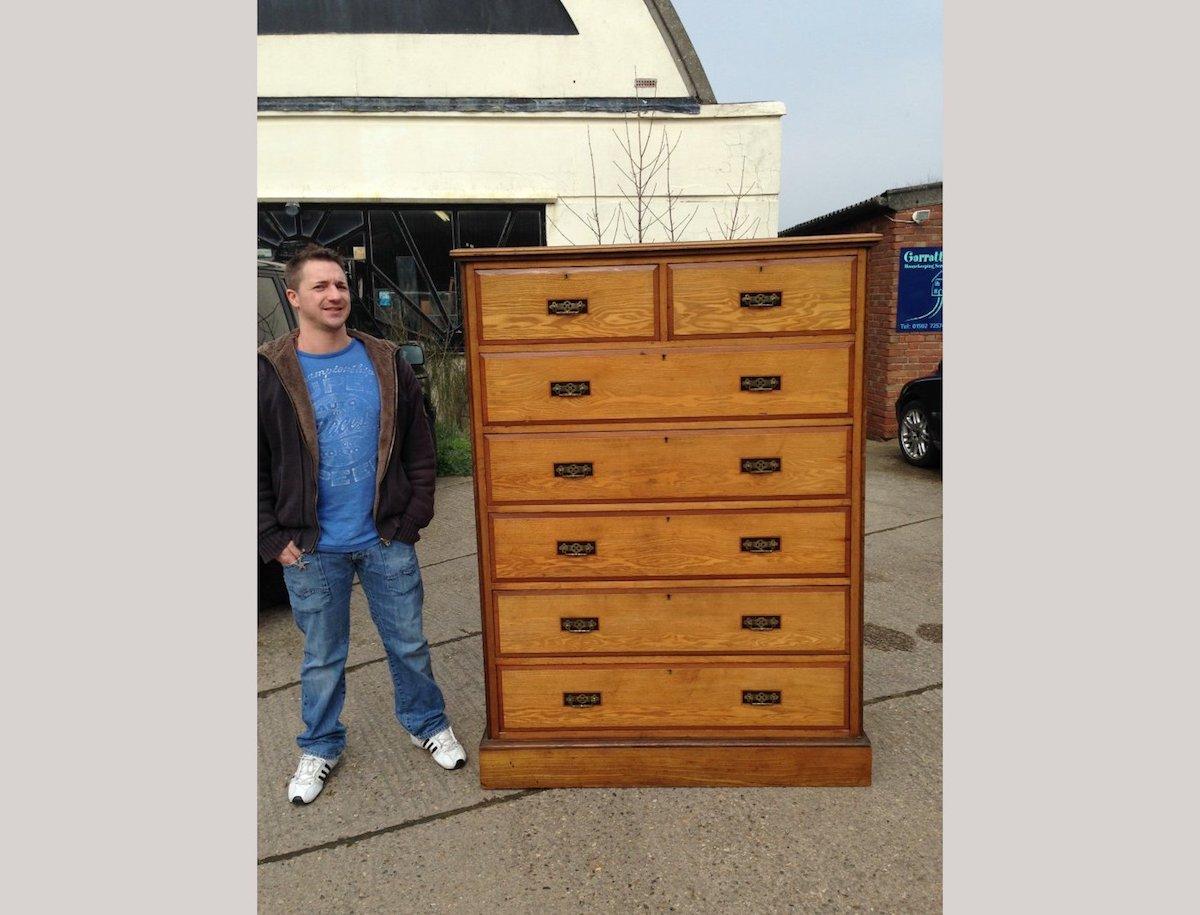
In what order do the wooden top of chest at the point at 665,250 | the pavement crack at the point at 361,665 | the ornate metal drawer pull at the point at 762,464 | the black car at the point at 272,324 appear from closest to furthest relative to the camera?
1. the wooden top of chest at the point at 665,250
2. the ornate metal drawer pull at the point at 762,464
3. the pavement crack at the point at 361,665
4. the black car at the point at 272,324

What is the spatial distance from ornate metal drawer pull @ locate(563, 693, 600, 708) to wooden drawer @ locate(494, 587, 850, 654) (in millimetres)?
194

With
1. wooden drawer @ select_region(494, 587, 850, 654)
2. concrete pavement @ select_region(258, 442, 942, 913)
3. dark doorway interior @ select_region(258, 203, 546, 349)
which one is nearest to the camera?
concrete pavement @ select_region(258, 442, 942, 913)

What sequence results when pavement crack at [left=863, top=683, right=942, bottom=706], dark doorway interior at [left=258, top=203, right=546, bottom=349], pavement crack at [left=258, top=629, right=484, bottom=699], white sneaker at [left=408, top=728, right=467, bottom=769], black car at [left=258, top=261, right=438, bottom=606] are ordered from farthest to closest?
dark doorway interior at [left=258, top=203, right=546, bottom=349], black car at [left=258, top=261, right=438, bottom=606], pavement crack at [left=258, top=629, right=484, bottom=699], pavement crack at [left=863, top=683, right=942, bottom=706], white sneaker at [left=408, top=728, right=467, bottom=769]

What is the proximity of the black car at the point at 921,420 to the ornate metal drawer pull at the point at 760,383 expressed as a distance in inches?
261

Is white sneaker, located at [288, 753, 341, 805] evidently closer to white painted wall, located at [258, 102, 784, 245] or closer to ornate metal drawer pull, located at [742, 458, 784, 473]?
ornate metal drawer pull, located at [742, 458, 784, 473]

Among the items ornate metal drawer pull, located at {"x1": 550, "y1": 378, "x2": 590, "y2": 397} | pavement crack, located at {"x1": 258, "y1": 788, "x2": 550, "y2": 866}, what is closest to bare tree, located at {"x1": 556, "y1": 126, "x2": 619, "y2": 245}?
ornate metal drawer pull, located at {"x1": 550, "y1": 378, "x2": 590, "y2": 397}

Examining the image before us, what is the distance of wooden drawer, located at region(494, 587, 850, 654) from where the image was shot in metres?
3.15

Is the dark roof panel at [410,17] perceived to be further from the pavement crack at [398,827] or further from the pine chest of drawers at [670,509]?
the pavement crack at [398,827]

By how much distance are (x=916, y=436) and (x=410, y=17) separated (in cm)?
778

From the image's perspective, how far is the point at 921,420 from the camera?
926cm

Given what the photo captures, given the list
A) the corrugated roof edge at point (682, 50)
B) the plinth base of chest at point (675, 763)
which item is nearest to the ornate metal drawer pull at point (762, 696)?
the plinth base of chest at point (675, 763)

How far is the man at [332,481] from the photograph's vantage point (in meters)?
2.96

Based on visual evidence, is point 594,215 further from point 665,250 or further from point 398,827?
point 398,827

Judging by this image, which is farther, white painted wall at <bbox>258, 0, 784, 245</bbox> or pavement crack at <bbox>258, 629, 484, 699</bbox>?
white painted wall at <bbox>258, 0, 784, 245</bbox>
